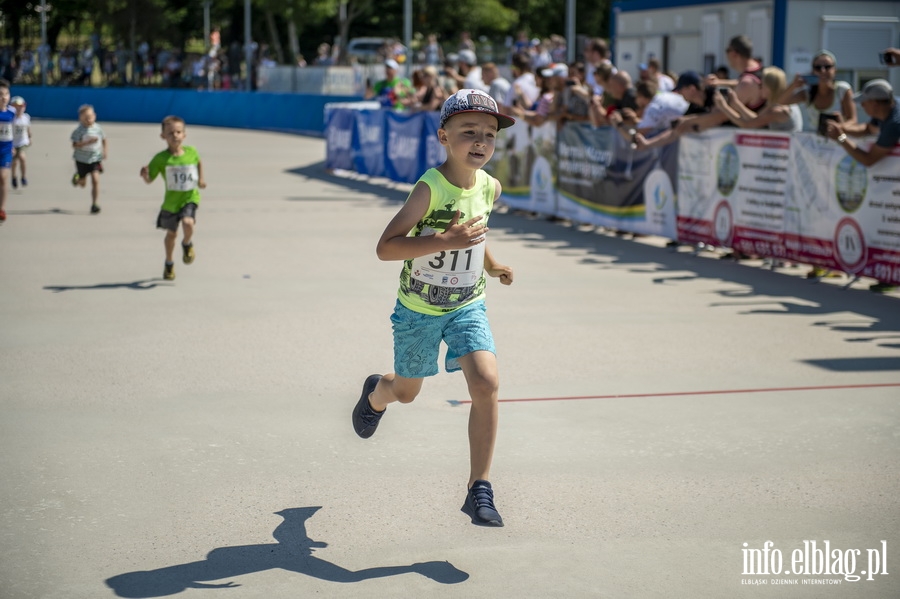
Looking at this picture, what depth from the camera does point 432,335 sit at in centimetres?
524

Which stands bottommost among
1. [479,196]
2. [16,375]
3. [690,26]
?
[16,375]

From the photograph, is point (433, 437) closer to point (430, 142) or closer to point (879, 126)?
point (879, 126)

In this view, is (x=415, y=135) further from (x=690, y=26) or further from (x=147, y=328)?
(x=147, y=328)

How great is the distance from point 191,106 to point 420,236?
4372 centimetres

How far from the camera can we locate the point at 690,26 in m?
23.9

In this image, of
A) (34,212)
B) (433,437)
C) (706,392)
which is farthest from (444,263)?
(34,212)

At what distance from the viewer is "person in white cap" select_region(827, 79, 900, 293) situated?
1074 cm

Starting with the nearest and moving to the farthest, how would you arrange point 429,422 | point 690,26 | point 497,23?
point 429,422, point 690,26, point 497,23

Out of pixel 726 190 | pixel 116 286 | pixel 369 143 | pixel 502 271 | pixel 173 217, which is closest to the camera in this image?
pixel 502 271

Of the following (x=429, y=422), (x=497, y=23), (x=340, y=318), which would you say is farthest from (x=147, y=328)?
(x=497, y=23)

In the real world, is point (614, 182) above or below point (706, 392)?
above

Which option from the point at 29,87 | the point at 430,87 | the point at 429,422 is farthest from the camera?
the point at 29,87

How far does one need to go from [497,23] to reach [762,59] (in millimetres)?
45393
